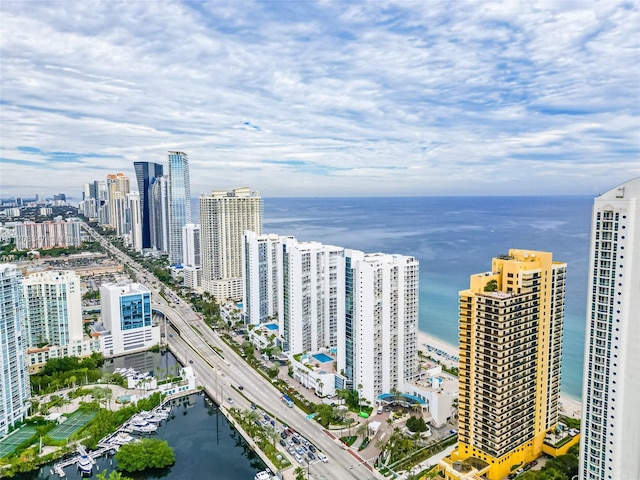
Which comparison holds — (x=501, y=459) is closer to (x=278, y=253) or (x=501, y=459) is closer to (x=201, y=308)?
(x=278, y=253)

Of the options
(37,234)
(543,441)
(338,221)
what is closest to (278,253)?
(543,441)

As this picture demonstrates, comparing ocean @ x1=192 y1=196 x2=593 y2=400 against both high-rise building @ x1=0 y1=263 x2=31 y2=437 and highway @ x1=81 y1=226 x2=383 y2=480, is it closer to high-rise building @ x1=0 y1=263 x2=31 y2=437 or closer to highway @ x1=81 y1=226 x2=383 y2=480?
highway @ x1=81 y1=226 x2=383 y2=480

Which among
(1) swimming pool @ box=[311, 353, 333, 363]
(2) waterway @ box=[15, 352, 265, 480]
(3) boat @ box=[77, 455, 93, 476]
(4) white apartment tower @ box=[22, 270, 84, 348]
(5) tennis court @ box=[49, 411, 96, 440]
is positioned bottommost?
(2) waterway @ box=[15, 352, 265, 480]

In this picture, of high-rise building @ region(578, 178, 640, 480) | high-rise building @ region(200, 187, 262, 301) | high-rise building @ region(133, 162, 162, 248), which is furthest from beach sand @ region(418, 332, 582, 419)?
high-rise building @ region(133, 162, 162, 248)

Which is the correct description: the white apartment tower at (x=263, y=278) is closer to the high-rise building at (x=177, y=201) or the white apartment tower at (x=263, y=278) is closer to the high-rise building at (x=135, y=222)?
the high-rise building at (x=177, y=201)

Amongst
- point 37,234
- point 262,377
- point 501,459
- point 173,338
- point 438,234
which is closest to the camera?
point 501,459

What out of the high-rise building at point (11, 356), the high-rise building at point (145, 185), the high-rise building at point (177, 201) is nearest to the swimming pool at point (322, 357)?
the high-rise building at point (11, 356)
